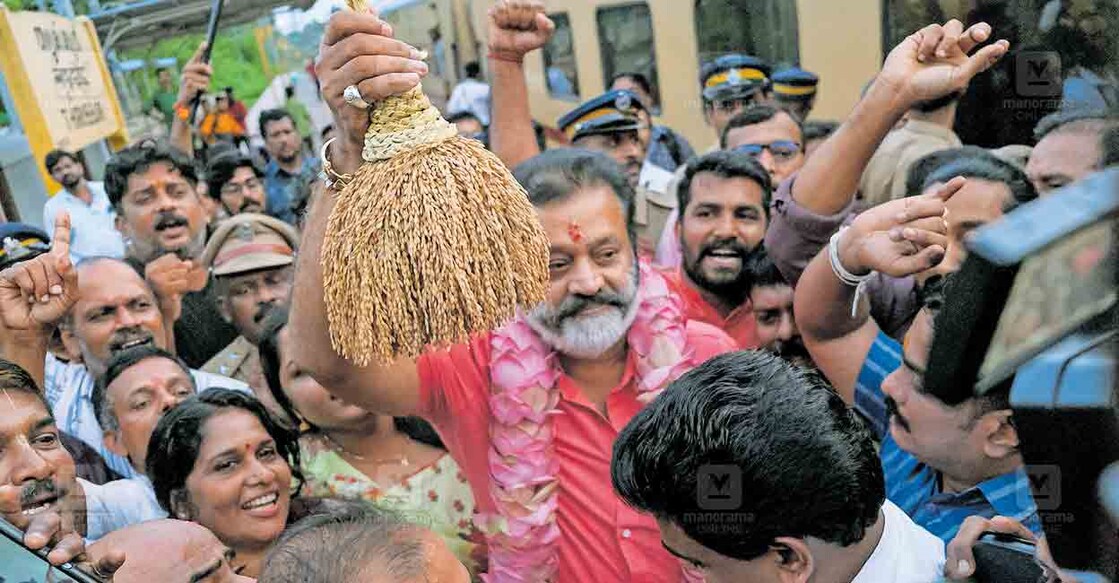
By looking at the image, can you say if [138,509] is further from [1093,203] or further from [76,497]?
[1093,203]

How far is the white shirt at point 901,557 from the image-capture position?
→ 1.41m

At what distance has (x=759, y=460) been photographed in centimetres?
138

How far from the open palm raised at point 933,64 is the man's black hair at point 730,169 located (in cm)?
144

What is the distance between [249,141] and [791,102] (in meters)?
8.01

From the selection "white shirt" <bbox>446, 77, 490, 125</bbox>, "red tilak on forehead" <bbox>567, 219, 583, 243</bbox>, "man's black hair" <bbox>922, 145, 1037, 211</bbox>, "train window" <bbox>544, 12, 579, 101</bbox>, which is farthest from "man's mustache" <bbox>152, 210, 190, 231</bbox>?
"white shirt" <bbox>446, 77, 490, 125</bbox>

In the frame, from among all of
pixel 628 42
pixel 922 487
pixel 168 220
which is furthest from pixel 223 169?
pixel 922 487

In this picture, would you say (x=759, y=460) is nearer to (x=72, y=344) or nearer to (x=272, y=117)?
(x=72, y=344)

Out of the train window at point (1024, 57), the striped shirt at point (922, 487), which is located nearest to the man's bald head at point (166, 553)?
the striped shirt at point (922, 487)

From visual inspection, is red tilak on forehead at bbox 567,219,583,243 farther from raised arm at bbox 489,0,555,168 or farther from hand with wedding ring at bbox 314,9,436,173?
hand with wedding ring at bbox 314,9,436,173

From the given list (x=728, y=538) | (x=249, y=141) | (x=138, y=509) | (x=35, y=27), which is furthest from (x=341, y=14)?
(x=249, y=141)

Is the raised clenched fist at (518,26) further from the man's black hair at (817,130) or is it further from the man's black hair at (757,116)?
the man's black hair at (817,130)

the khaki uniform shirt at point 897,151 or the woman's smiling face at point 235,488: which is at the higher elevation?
the khaki uniform shirt at point 897,151

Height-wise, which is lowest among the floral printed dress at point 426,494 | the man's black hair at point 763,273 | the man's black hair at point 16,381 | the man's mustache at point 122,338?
the floral printed dress at point 426,494

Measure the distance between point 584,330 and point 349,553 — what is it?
2.86 ft
